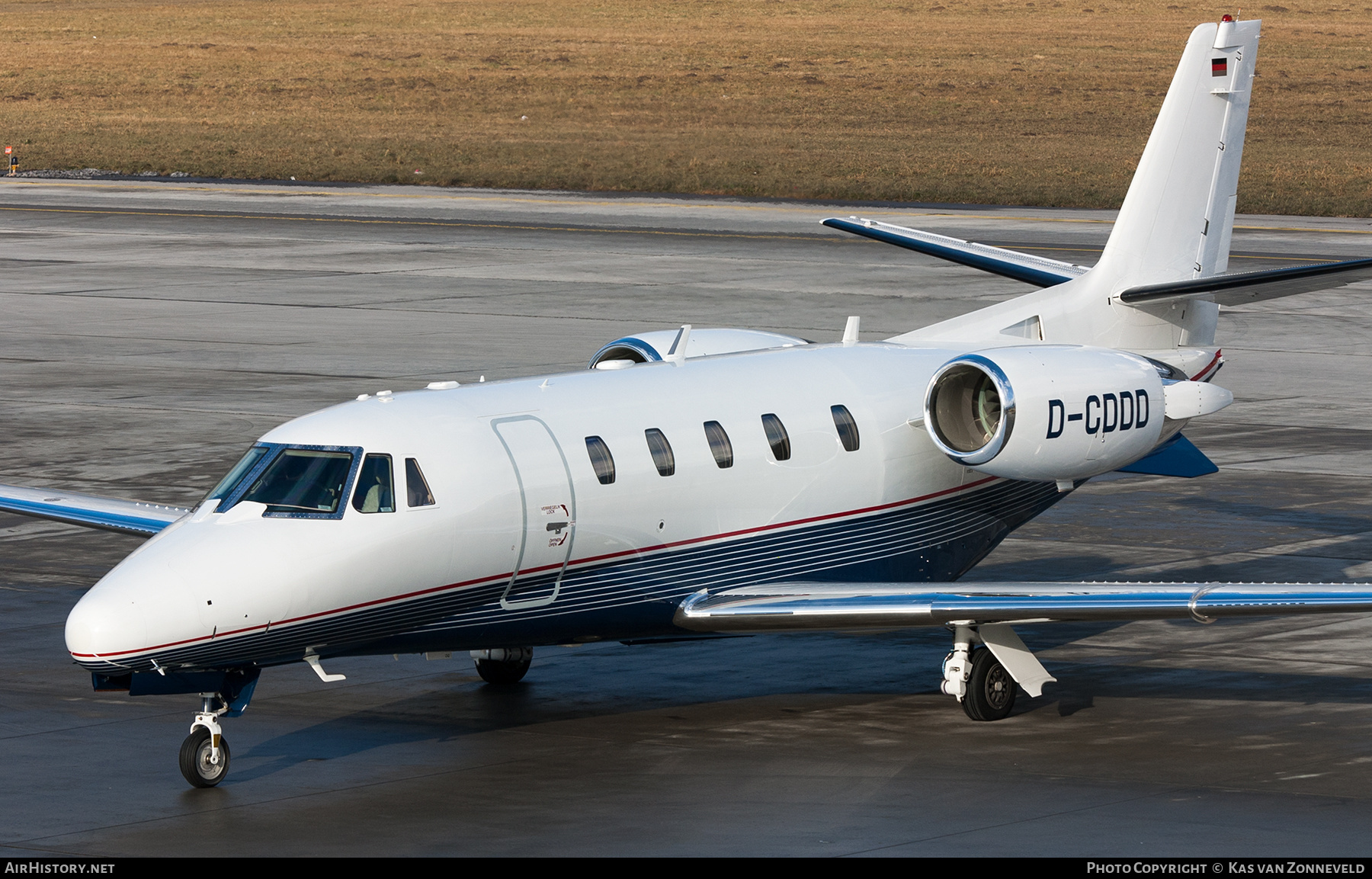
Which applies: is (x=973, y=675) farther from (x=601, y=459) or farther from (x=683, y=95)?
(x=683, y=95)

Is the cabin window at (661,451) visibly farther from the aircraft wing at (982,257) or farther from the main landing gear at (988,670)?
the aircraft wing at (982,257)

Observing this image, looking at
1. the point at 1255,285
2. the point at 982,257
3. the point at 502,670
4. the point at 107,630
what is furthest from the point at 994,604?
the point at 982,257

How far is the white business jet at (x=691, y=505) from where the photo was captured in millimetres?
14578

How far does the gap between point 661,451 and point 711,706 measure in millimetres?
2298

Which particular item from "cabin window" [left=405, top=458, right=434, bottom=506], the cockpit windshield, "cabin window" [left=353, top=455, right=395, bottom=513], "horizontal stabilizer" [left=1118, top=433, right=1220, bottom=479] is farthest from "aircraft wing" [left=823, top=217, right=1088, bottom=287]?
the cockpit windshield

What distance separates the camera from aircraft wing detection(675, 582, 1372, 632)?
15227mm

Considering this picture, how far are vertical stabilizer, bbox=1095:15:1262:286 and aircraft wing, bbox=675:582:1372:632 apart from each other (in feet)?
20.7

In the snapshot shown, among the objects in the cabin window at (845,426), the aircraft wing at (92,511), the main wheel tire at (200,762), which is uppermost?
the cabin window at (845,426)

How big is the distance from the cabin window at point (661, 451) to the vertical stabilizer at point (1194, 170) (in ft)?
22.1

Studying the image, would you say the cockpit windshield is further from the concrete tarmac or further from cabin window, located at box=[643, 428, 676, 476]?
cabin window, located at box=[643, 428, 676, 476]

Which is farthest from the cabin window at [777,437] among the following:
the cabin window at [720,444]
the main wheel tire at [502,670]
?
the main wheel tire at [502,670]

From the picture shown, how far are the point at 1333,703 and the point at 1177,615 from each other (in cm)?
263

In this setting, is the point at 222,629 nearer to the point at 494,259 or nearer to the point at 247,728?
the point at 247,728

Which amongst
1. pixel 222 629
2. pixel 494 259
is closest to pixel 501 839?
pixel 222 629
